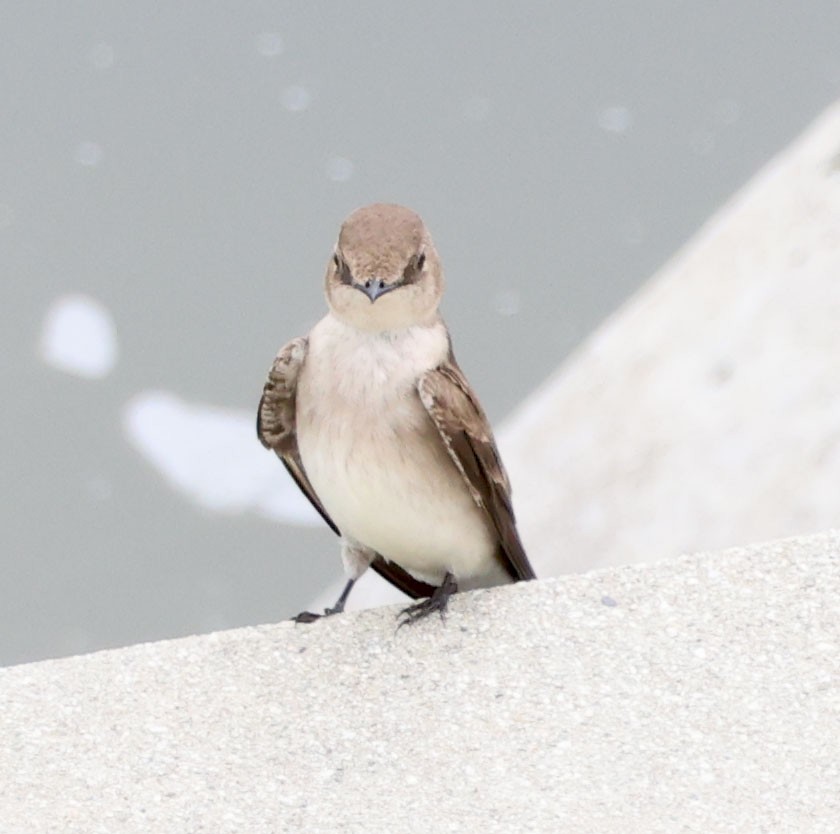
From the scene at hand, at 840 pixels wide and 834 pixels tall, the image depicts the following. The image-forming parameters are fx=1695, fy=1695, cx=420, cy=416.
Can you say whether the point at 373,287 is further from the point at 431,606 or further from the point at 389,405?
the point at 431,606

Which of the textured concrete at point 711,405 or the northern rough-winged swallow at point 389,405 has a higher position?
the textured concrete at point 711,405

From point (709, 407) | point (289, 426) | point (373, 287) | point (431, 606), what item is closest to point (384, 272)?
point (373, 287)

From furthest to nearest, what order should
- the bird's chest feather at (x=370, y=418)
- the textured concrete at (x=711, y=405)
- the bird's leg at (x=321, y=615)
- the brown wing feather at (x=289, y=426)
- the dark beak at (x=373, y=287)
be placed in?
the textured concrete at (x=711, y=405) < the bird's leg at (x=321, y=615) < the brown wing feather at (x=289, y=426) < the bird's chest feather at (x=370, y=418) < the dark beak at (x=373, y=287)

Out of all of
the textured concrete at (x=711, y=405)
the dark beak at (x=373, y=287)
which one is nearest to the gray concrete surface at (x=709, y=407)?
the textured concrete at (x=711, y=405)

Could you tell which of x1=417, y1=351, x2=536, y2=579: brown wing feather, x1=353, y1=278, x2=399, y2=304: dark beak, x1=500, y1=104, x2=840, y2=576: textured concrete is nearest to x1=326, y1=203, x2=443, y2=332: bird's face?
x1=353, y1=278, x2=399, y2=304: dark beak

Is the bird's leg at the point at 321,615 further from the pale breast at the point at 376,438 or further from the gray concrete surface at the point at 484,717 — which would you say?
the pale breast at the point at 376,438

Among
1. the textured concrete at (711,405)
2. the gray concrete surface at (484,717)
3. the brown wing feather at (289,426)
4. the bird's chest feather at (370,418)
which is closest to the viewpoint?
the gray concrete surface at (484,717)

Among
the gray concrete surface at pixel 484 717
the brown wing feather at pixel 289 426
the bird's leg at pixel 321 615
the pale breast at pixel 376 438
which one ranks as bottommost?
the gray concrete surface at pixel 484 717
